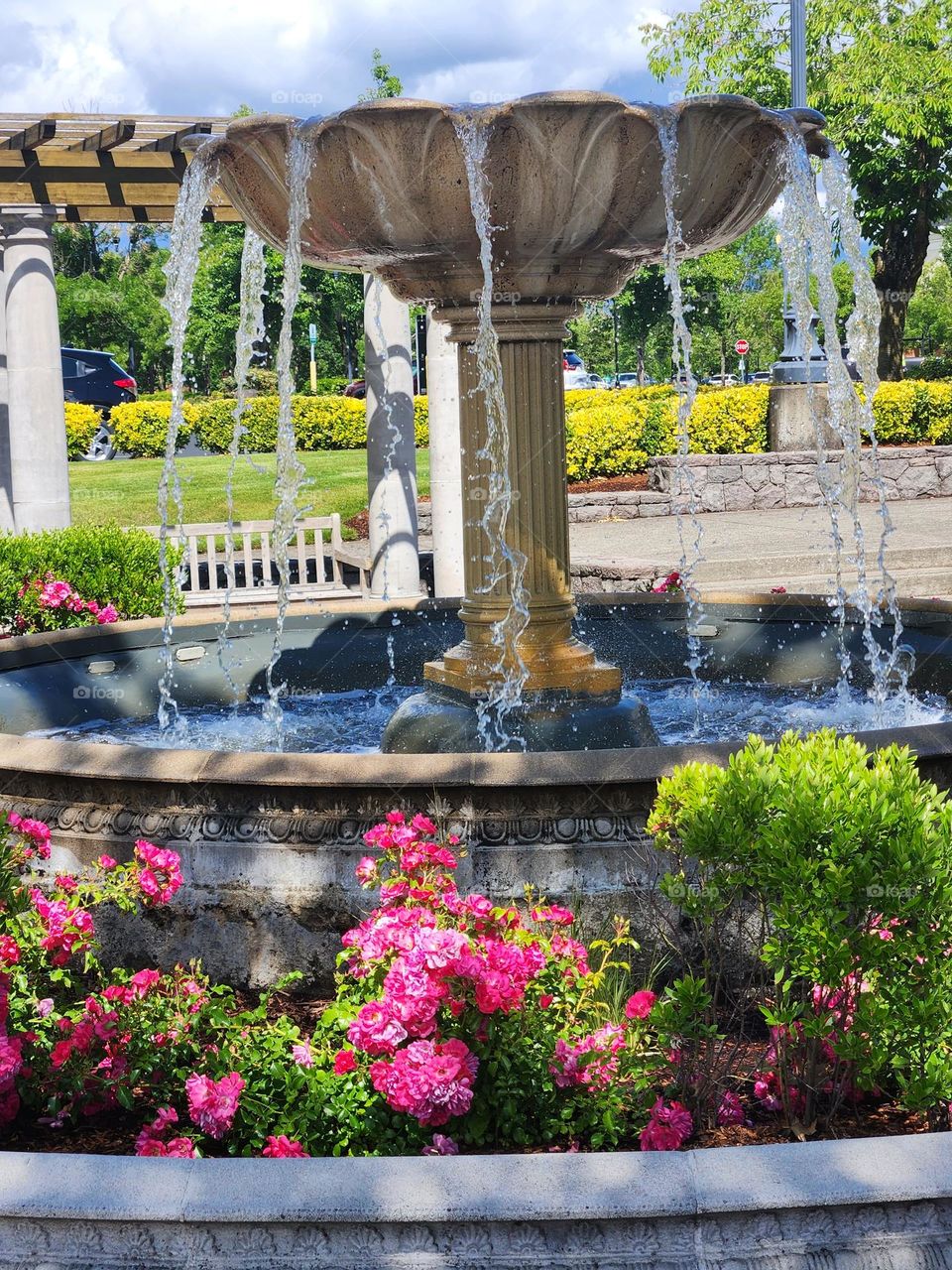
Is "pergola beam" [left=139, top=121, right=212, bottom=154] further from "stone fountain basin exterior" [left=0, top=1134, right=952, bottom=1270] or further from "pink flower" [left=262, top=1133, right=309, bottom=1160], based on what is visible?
"stone fountain basin exterior" [left=0, top=1134, right=952, bottom=1270]

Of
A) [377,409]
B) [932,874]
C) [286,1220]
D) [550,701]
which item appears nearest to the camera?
[286,1220]

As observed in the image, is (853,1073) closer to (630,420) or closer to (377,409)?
(377,409)

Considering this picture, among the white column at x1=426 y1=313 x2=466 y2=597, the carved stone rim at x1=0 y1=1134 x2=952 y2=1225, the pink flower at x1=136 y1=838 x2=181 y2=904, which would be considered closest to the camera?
the carved stone rim at x1=0 y1=1134 x2=952 y2=1225

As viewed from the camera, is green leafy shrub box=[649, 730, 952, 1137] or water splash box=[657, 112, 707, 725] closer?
green leafy shrub box=[649, 730, 952, 1137]

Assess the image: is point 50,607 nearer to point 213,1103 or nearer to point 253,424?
point 213,1103

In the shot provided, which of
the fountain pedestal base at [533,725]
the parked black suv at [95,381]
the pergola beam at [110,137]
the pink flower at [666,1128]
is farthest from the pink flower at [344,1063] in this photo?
the parked black suv at [95,381]

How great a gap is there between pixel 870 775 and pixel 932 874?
11.4 inches

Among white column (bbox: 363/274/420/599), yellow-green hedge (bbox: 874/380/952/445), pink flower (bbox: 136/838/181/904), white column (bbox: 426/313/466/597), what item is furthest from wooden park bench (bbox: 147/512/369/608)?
yellow-green hedge (bbox: 874/380/952/445)

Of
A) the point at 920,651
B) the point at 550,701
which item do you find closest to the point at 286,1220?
the point at 550,701

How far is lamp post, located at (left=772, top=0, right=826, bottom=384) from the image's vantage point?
21359 millimetres

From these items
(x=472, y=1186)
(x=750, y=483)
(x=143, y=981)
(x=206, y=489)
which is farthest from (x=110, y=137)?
(x=750, y=483)

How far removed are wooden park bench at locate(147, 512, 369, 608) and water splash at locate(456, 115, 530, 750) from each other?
19.8 ft

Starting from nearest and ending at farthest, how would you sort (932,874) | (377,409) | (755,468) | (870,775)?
(932,874) → (870,775) → (377,409) → (755,468)

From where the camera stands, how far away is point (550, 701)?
19.5 ft
